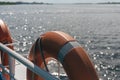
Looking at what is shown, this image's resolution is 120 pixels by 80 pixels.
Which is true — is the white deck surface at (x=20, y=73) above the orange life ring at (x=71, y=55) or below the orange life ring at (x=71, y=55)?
below

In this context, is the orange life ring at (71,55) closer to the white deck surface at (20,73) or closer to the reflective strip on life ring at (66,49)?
the reflective strip on life ring at (66,49)

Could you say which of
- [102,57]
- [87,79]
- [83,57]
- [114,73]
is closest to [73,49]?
[83,57]

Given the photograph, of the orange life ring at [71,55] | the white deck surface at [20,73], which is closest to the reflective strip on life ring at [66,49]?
the orange life ring at [71,55]

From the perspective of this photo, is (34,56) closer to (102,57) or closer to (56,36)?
(56,36)

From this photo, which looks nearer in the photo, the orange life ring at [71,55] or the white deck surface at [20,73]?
the orange life ring at [71,55]

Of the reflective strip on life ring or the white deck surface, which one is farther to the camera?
the white deck surface

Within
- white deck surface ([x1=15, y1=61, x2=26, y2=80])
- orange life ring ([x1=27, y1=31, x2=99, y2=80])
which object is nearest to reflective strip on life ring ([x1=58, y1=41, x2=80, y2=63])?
orange life ring ([x1=27, y1=31, x2=99, y2=80])

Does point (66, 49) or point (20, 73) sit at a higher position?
point (66, 49)

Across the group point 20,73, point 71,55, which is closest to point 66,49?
point 71,55

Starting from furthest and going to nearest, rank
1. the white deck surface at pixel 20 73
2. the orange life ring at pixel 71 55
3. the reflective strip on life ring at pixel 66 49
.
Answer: the white deck surface at pixel 20 73 < the reflective strip on life ring at pixel 66 49 < the orange life ring at pixel 71 55

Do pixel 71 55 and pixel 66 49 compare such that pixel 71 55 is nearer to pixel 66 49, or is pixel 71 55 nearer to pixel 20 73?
pixel 66 49

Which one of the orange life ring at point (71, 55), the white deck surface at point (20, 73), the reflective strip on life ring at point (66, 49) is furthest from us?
the white deck surface at point (20, 73)

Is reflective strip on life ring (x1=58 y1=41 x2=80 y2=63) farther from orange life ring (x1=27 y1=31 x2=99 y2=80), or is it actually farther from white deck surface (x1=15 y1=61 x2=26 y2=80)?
white deck surface (x1=15 y1=61 x2=26 y2=80)

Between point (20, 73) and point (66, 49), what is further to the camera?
point (20, 73)
